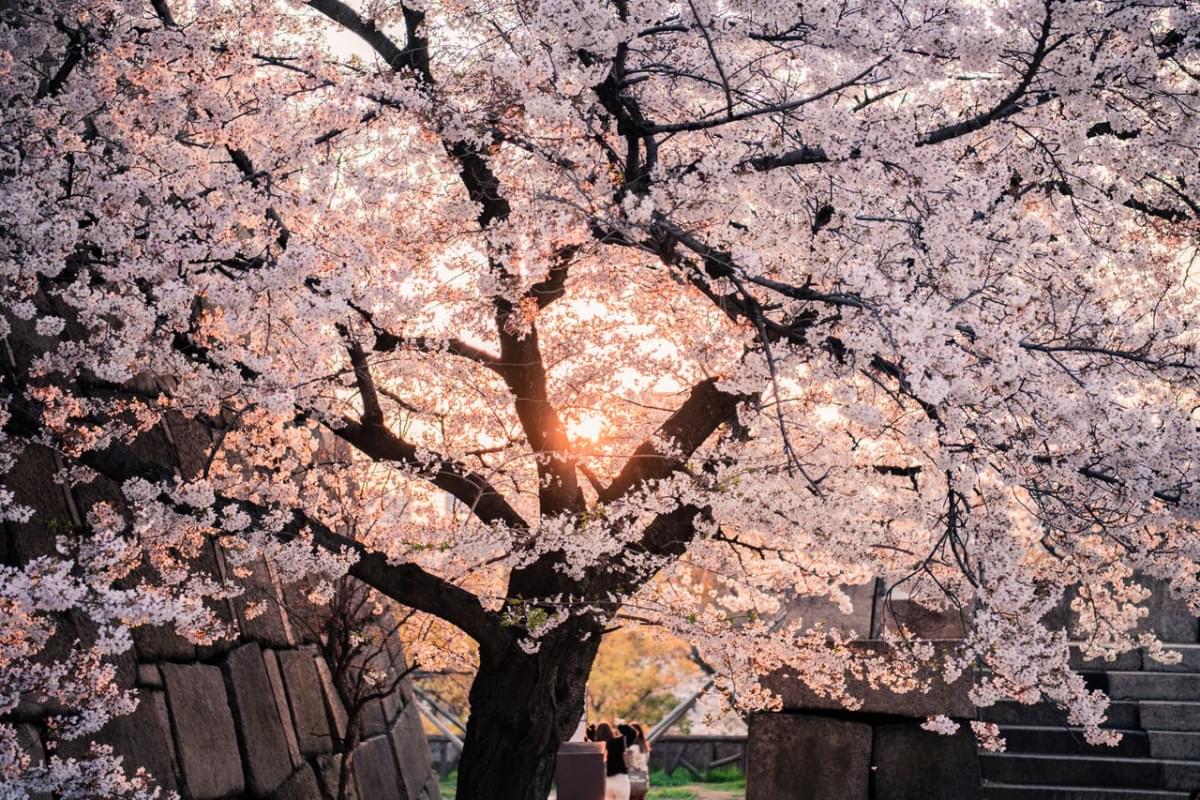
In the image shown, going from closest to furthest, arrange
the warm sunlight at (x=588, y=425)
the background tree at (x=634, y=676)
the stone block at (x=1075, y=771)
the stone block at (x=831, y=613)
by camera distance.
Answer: the warm sunlight at (x=588, y=425) < the stone block at (x=1075, y=771) < the stone block at (x=831, y=613) < the background tree at (x=634, y=676)

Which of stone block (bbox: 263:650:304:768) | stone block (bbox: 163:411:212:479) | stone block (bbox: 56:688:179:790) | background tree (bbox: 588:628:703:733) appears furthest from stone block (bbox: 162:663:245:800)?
background tree (bbox: 588:628:703:733)

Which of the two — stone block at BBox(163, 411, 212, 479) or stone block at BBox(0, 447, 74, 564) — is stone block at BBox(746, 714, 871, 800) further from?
stone block at BBox(0, 447, 74, 564)

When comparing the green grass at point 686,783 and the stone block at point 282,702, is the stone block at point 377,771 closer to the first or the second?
the stone block at point 282,702

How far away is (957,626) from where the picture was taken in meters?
12.4

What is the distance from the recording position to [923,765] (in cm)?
1124

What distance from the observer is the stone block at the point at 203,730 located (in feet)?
22.6

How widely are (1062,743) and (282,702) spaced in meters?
6.88

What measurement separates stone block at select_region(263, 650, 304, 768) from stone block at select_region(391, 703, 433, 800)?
3.22 metres

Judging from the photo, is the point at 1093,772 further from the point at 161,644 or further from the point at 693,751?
the point at 693,751

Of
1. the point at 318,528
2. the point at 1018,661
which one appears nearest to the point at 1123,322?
the point at 1018,661

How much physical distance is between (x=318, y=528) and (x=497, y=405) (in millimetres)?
2756

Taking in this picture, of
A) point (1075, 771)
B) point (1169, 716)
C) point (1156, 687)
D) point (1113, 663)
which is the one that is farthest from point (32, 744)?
point (1113, 663)

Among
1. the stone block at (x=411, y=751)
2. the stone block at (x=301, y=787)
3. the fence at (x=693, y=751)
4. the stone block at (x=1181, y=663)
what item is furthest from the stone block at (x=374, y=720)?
the fence at (x=693, y=751)

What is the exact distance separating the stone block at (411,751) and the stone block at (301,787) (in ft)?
10.1
